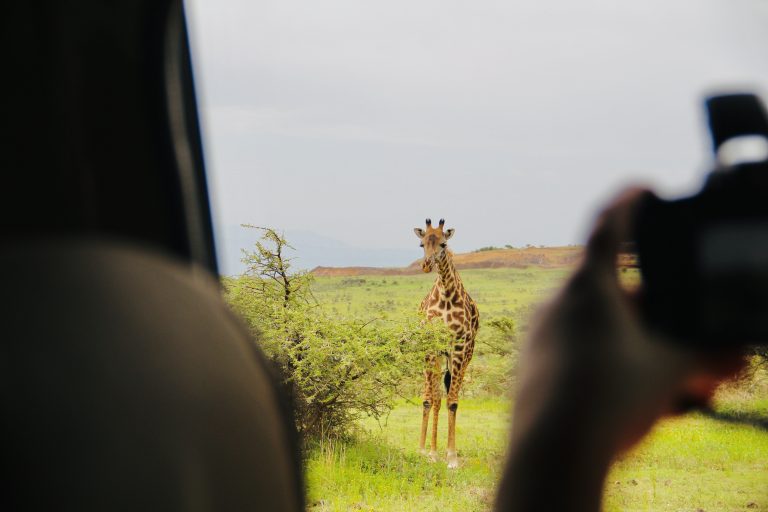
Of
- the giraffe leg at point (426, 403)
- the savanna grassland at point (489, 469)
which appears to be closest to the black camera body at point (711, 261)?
the savanna grassland at point (489, 469)

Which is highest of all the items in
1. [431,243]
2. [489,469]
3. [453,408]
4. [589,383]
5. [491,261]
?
[491,261]

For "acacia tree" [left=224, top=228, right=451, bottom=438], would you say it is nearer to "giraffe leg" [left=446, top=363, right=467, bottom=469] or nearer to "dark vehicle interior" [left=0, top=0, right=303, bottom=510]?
"giraffe leg" [left=446, top=363, right=467, bottom=469]

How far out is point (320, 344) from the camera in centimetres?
349

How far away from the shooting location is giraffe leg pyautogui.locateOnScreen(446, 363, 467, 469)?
3.71 meters

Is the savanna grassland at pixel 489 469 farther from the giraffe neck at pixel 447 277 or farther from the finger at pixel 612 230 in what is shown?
the finger at pixel 612 230

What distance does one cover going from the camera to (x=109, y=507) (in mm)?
145

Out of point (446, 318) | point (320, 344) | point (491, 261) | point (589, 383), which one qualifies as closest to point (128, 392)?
point (589, 383)

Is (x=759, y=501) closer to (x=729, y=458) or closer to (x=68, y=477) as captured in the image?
(x=729, y=458)

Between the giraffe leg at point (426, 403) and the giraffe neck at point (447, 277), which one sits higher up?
the giraffe neck at point (447, 277)

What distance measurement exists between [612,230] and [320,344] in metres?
3.32

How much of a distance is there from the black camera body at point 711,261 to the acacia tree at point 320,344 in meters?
3.19

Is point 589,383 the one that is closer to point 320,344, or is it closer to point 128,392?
point 128,392

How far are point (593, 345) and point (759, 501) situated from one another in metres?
3.32

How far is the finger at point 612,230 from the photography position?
0.20 m
